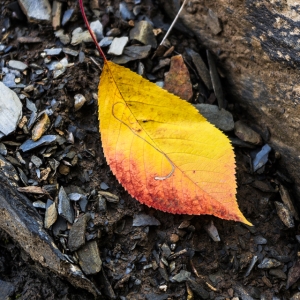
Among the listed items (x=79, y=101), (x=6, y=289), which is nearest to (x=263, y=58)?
(x=79, y=101)

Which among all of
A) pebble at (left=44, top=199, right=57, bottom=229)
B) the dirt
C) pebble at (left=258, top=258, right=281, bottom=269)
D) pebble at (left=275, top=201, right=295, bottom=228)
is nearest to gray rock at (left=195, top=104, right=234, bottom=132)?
the dirt

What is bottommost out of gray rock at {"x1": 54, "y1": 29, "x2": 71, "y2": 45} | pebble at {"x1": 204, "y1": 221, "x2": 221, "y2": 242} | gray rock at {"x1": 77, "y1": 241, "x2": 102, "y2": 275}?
gray rock at {"x1": 77, "y1": 241, "x2": 102, "y2": 275}

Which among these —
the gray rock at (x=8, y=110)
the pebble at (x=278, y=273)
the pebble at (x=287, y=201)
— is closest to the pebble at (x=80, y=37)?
the gray rock at (x=8, y=110)

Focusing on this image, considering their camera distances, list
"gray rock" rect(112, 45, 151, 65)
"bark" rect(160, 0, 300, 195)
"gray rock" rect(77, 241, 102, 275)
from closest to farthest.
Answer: "gray rock" rect(77, 241, 102, 275) → "bark" rect(160, 0, 300, 195) → "gray rock" rect(112, 45, 151, 65)

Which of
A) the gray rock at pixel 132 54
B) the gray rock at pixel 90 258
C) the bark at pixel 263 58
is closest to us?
the gray rock at pixel 90 258

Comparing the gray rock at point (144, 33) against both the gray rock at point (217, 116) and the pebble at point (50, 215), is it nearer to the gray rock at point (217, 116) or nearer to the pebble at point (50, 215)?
the gray rock at point (217, 116)

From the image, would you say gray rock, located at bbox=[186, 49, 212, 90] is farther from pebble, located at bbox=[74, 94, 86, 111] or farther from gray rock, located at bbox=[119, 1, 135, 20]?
pebble, located at bbox=[74, 94, 86, 111]
